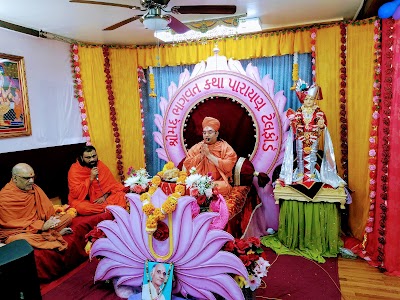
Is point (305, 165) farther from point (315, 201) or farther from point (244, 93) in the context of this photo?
point (244, 93)

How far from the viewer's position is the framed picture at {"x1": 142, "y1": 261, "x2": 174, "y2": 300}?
281 centimetres

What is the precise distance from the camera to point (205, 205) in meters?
3.70

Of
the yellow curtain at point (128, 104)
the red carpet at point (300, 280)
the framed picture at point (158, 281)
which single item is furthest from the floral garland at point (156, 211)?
the yellow curtain at point (128, 104)

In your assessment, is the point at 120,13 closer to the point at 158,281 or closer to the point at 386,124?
the point at 158,281

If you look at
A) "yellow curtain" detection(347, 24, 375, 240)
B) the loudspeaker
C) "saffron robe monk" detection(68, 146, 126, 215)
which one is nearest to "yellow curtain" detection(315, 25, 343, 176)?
"yellow curtain" detection(347, 24, 375, 240)

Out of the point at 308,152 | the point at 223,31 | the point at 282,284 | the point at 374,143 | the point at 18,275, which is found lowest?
the point at 282,284

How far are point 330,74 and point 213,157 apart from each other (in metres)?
2.07

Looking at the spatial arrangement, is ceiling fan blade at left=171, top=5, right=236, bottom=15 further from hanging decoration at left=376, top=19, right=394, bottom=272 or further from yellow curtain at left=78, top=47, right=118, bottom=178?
yellow curtain at left=78, top=47, right=118, bottom=178

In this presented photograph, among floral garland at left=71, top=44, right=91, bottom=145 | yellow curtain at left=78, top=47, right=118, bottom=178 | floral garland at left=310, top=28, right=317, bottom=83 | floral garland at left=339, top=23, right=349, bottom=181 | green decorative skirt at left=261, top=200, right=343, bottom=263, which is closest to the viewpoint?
green decorative skirt at left=261, top=200, right=343, bottom=263

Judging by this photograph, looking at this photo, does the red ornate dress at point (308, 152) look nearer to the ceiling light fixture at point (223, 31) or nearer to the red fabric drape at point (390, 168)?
the red fabric drape at point (390, 168)

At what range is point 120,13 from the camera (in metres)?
4.01

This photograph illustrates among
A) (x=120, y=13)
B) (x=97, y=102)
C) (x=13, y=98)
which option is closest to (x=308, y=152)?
(x=120, y=13)

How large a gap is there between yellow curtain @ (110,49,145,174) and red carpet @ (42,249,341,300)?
2356 mm

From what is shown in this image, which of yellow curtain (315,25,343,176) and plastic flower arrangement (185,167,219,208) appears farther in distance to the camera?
yellow curtain (315,25,343,176)
